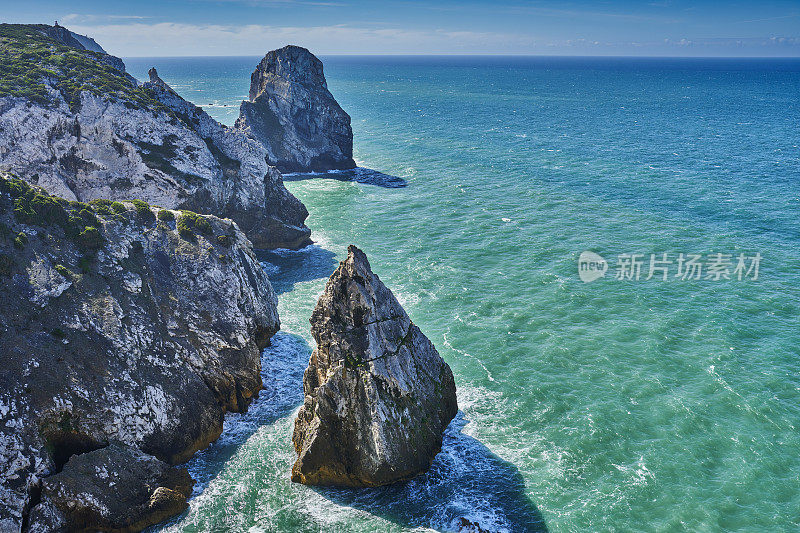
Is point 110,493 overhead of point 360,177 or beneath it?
beneath

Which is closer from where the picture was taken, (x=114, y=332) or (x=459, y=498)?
(x=459, y=498)

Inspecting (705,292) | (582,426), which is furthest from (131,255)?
(705,292)

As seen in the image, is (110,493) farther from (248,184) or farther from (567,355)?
(248,184)

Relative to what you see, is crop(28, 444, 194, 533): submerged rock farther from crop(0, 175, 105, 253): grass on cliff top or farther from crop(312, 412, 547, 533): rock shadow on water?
crop(0, 175, 105, 253): grass on cliff top

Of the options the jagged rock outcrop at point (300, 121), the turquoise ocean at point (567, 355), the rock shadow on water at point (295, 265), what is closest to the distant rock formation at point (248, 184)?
the rock shadow on water at point (295, 265)

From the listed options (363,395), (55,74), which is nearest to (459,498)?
(363,395)

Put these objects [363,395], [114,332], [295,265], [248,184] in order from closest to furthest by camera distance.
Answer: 1. [363,395]
2. [114,332]
3. [295,265]
4. [248,184]

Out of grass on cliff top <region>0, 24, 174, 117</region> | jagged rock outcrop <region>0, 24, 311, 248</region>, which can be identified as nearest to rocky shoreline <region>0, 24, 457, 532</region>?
jagged rock outcrop <region>0, 24, 311, 248</region>

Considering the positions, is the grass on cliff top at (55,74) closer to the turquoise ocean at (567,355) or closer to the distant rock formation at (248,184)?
the distant rock formation at (248,184)
